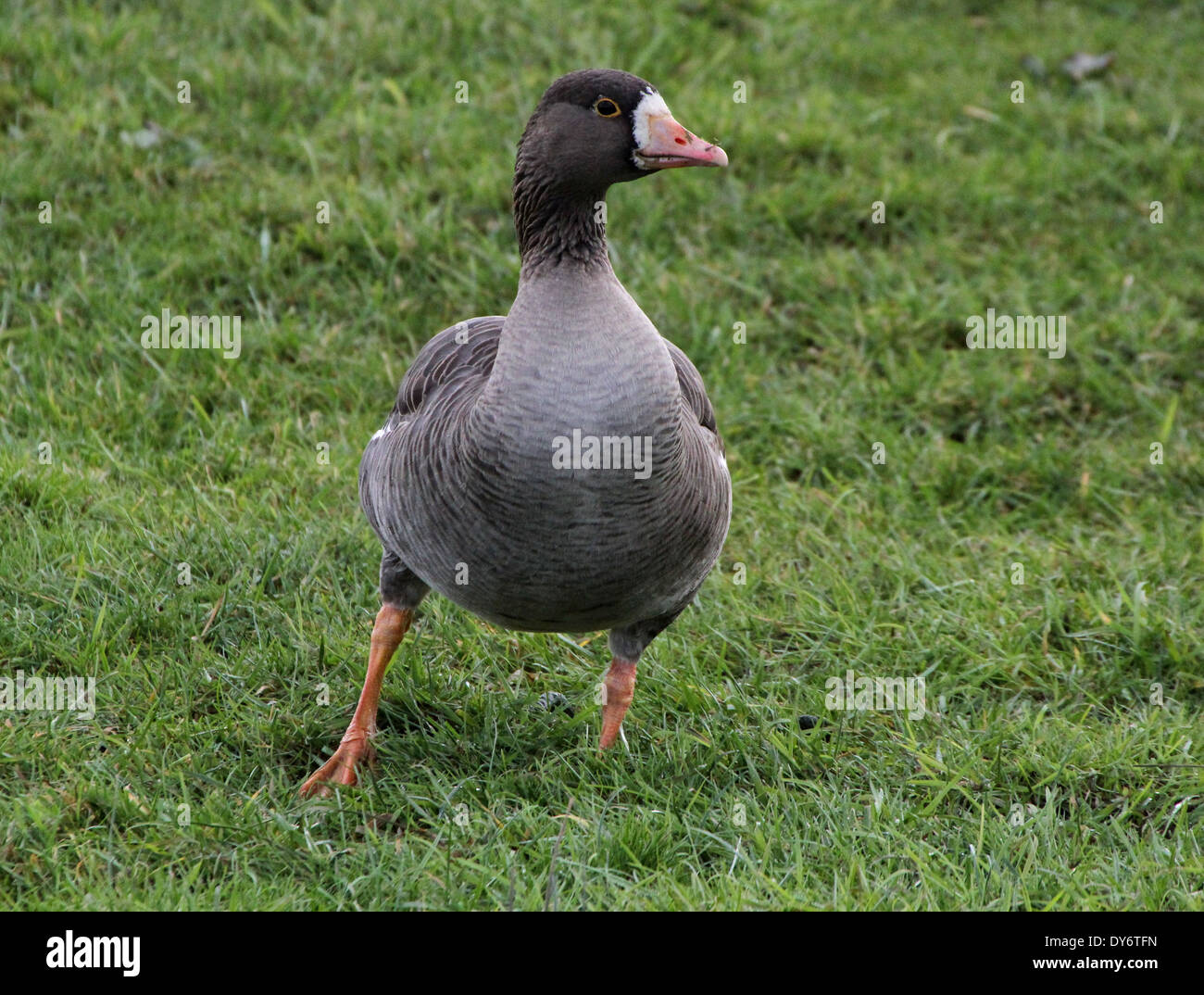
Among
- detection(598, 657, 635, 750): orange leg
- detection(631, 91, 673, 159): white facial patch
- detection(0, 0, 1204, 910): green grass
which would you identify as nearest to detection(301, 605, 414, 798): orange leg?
detection(0, 0, 1204, 910): green grass

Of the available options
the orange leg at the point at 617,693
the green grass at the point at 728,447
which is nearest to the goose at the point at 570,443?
the orange leg at the point at 617,693

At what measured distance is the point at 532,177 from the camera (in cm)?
374

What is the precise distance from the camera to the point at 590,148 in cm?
364

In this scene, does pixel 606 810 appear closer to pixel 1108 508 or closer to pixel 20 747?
pixel 20 747

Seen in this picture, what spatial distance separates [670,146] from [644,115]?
111 millimetres

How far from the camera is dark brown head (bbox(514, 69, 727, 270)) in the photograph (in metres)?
3.61

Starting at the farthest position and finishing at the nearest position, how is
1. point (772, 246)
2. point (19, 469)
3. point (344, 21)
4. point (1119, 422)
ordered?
point (344, 21) → point (772, 246) → point (1119, 422) → point (19, 469)

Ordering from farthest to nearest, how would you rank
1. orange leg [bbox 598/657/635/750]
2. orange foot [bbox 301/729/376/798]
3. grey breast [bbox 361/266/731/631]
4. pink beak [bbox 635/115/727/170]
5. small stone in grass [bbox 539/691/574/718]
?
small stone in grass [bbox 539/691/574/718] → orange leg [bbox 598/657/635/750] → orange foot [bbox 301/729/376/798] → pink beak [bbox 635/115/727/170] → grey breast [bbox 361/266/731/631]

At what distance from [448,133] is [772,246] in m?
1.76

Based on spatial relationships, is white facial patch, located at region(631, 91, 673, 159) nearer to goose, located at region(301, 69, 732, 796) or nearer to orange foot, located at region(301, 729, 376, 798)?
goose, located at region(301, 69, 732, 796)

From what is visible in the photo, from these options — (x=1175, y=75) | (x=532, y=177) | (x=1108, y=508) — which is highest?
(x=1175, y=75)

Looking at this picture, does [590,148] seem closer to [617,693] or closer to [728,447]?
[617,693]

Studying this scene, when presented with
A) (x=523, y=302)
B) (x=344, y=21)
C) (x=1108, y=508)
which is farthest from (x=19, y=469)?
(x=1108, y=508)

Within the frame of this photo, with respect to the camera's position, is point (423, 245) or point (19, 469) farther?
point (423, 245)
